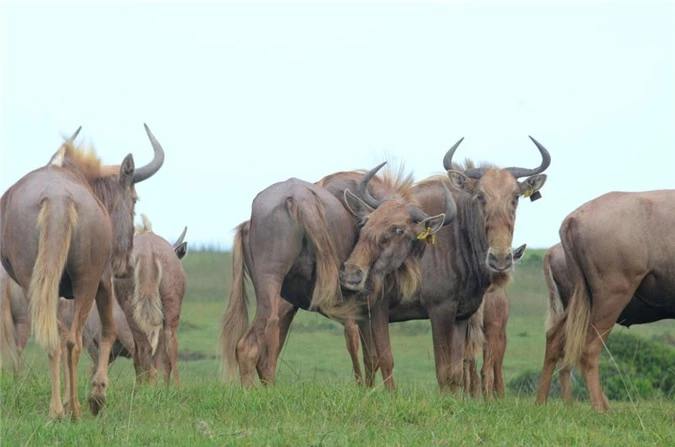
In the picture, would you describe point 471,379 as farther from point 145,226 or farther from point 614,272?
point 145,226

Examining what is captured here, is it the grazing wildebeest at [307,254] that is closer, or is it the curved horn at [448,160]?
the grazing wildebeest at [307,254]

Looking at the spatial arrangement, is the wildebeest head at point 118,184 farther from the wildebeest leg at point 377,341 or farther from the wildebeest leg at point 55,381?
the wildebeest leg at point 377,341

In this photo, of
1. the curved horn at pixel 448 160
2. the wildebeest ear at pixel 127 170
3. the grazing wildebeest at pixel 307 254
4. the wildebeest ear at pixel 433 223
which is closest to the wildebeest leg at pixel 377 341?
the grazing wildebeest at pixel 307 254

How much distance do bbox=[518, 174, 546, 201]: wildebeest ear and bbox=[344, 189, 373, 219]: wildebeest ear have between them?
1.48 meters

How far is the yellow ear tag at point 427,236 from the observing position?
10.4 m

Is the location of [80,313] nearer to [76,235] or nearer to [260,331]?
[76,235]

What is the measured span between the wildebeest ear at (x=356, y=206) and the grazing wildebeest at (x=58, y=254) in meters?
2.94

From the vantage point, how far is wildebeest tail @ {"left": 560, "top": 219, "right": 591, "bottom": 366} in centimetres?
1001

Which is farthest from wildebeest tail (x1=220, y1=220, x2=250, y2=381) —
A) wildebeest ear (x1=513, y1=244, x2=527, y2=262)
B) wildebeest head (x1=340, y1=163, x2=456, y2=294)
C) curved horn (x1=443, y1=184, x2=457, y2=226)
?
wildebeest ear (x1=513, y1=244, x2=527, y2=262)

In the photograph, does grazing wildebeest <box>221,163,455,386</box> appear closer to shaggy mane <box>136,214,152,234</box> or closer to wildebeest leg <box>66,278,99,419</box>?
wildebeest leg <box>66,278,99,419</box>

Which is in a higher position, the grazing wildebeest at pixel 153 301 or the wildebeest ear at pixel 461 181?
the wildebeest ear at pixel 461 181

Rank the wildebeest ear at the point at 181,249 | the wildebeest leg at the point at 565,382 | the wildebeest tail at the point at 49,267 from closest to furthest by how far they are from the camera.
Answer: the wildebeest tail at the point at 49,267, the wildebeest leg at the point at 565,382, the wildebeest ear at the point at 181,249

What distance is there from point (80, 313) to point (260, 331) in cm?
223

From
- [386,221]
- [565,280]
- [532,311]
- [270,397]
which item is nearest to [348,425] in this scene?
[270,397]
